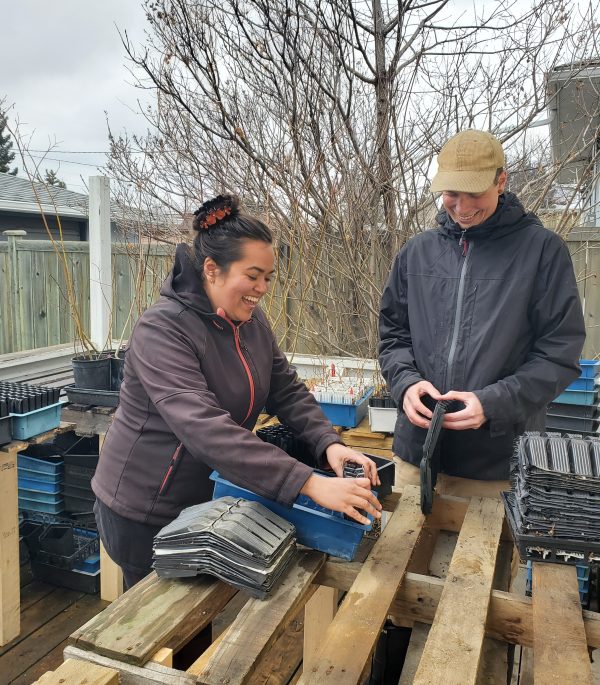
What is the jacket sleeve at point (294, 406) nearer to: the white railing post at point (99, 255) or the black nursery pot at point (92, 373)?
the black nursery pot at point (92, 373)

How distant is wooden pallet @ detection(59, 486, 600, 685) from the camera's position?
1098mm

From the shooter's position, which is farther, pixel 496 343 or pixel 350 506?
pixel 496 343

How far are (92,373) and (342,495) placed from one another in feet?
8.77

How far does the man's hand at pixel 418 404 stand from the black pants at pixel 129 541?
0.84m

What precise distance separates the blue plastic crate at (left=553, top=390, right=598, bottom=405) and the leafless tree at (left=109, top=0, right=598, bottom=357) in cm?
180

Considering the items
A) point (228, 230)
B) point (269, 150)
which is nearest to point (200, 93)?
point (269, 150)

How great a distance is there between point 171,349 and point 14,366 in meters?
3.66

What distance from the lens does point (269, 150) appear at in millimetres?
5844

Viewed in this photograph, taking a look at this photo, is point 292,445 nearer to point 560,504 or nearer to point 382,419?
point 560,504

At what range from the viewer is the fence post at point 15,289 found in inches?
278

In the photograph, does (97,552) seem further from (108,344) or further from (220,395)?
(220,395)

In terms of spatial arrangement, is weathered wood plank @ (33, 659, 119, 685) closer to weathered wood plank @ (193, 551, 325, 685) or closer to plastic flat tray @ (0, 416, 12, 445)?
weathered wood plank @ (193, 551, 325, 685)

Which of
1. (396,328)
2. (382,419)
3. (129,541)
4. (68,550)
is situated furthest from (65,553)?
(396,328)

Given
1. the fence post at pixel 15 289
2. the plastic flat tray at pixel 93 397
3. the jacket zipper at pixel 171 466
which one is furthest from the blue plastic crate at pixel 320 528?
the fence post at pixel 15 289
